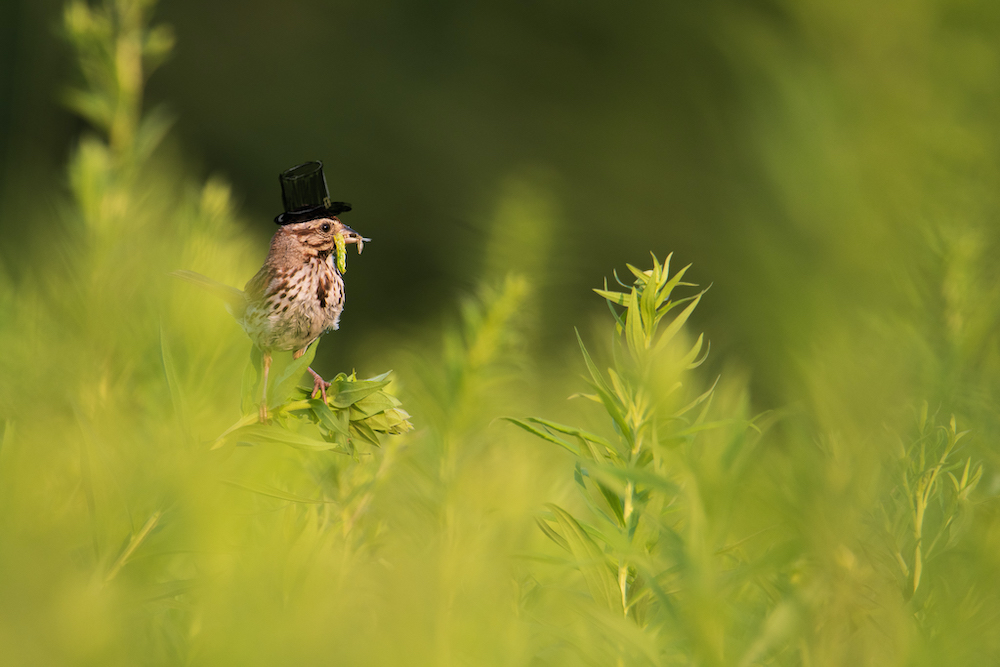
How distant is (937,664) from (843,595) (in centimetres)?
2

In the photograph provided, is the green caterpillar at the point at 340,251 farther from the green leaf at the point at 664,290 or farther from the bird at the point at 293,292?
the green leaf at the point at 664,290

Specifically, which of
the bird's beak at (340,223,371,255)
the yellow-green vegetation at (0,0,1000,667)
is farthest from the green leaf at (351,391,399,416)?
the bird's beak at (340,223,371,255)

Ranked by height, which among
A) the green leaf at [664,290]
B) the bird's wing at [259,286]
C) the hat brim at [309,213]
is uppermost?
the green leaf at [664,290]

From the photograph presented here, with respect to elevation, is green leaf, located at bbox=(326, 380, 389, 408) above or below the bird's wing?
above

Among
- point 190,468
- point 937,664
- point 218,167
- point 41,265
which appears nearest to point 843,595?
point 937,664

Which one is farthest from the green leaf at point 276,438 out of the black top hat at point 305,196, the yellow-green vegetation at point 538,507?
the black top hat at point 305,196

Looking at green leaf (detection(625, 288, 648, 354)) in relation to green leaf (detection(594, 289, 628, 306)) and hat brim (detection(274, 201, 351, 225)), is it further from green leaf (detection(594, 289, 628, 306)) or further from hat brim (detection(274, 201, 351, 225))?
hat brim (detection(274, 201, 351, 225))

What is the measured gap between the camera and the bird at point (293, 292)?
26cm

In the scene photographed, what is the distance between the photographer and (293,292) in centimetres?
29

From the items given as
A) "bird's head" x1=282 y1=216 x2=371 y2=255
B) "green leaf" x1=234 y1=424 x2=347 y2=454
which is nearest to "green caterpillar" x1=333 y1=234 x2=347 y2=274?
"bird's head" x1=282 y1=216 x2=371 y2=255

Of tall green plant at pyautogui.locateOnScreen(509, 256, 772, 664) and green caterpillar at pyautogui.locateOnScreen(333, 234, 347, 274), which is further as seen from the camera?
green caterpillar at pyautogui.locateOnScreen(333, 234, 347, 274)

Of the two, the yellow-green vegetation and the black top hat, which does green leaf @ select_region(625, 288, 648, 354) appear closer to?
the yellow-green vegetation

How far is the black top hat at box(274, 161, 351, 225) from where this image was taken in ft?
1.00

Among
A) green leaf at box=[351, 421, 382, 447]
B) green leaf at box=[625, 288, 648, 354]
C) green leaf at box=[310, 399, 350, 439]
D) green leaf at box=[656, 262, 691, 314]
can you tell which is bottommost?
green leaf at box=[351, 421, 382, 447]
